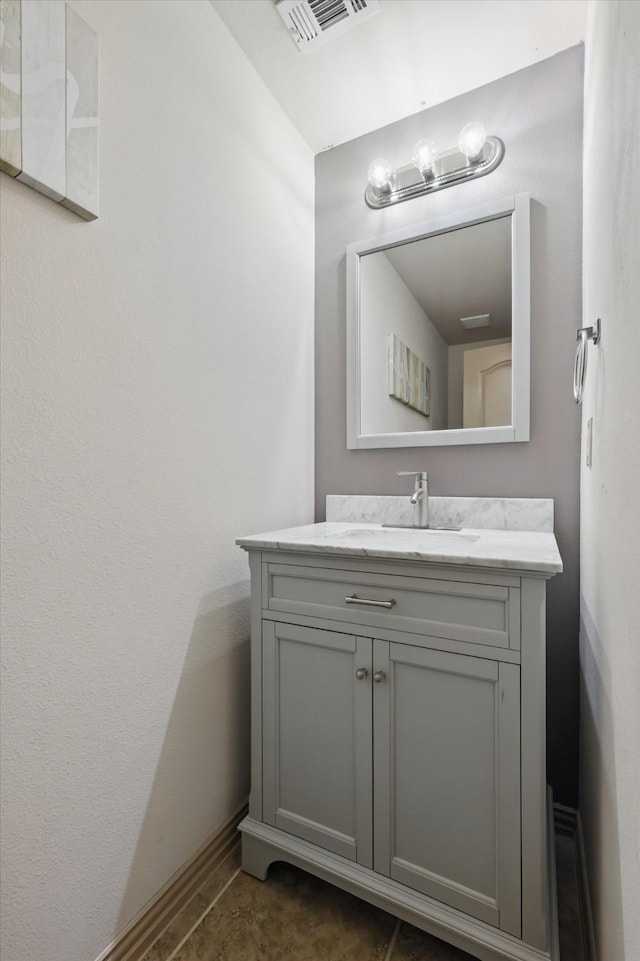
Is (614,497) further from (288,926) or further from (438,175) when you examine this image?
(438,175)

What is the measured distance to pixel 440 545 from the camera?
43.1 inches

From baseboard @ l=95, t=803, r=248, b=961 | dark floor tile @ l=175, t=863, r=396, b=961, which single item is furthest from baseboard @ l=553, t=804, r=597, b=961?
baseboard @ l=95, t=803, r=248, b=961

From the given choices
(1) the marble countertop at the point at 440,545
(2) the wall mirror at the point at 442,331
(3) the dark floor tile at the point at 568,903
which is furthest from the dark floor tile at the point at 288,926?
(2) the wall mirror at the point at 442,331

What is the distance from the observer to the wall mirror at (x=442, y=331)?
4.72ft

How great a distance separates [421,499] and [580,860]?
105 cm

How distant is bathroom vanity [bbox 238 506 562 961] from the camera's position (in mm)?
892

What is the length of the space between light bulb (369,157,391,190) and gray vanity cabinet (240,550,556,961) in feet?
4.46

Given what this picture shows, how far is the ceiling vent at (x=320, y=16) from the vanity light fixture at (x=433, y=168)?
14.9 inches

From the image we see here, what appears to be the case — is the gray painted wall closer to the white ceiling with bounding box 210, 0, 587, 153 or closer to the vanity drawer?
the white ceiling with bounding box 210, 0, 587, 153

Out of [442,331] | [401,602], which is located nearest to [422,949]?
[401,602]

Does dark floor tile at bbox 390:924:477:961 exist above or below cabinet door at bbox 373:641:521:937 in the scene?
below

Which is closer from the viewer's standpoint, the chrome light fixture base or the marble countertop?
the marble countertop

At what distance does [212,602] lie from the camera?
4.07 feet

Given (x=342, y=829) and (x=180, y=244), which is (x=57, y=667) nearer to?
(x=342, y=829)
